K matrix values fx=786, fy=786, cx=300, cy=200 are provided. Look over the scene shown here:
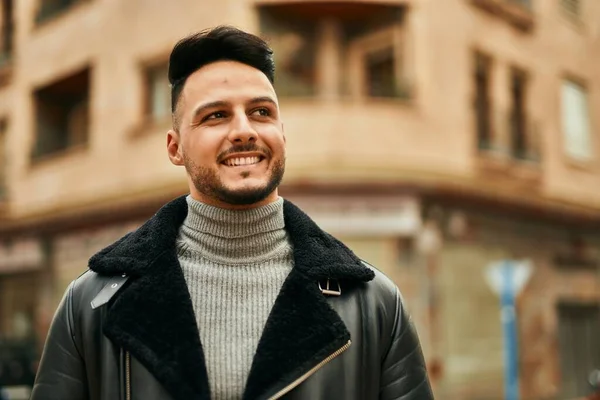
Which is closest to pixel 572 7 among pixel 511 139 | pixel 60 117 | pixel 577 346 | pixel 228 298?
pixel 511 139

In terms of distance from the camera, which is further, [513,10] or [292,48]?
[513,10]

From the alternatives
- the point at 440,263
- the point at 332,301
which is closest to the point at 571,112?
the point at 440,263

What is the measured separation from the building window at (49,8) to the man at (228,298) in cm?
1484

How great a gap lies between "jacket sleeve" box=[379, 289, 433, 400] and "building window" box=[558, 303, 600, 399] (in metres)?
13.8

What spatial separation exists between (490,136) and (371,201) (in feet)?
10.6

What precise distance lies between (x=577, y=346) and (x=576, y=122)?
4.56 metres

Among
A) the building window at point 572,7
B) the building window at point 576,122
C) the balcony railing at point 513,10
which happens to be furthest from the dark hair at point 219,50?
the building window at point 572,7

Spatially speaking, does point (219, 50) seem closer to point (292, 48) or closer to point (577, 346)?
point (292, 48)

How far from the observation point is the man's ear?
2.18 meters

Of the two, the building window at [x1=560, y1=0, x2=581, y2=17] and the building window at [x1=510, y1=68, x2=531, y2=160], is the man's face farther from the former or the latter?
the building window at [x1=560, y1=0, x2=581, y2=17]

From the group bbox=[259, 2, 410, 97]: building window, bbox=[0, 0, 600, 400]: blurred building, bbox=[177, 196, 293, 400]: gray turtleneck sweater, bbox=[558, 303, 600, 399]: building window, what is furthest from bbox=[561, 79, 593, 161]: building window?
bbox=[177, 196, 293, 400]: gray turtleneck sweater

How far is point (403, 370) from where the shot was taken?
2051 millimetres

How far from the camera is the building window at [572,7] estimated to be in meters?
16.1

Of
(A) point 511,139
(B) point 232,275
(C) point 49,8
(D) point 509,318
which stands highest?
(C) point 49,8
